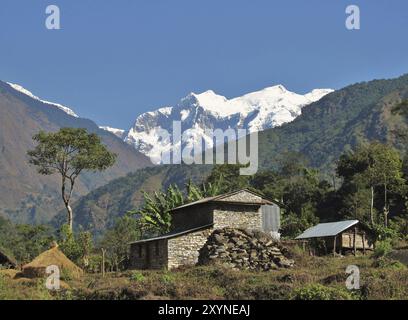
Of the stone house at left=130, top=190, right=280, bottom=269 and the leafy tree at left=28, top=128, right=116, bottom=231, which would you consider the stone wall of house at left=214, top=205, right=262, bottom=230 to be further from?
the leafy tree at left=28, top=128, right=116, bottom=231

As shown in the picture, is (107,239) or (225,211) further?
(107,239)

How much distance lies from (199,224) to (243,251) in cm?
517

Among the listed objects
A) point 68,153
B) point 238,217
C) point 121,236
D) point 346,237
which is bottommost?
point 346,237

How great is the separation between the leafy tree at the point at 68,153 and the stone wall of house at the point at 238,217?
2075 centimetres

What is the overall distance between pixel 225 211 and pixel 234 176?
54.7 meters

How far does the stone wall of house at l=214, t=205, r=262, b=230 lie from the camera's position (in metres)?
49.4

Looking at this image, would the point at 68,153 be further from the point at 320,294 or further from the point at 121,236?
the point at 320,294

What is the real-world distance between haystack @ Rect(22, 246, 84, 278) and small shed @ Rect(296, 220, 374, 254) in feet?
69.1

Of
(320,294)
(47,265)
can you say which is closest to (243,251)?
(47,265)

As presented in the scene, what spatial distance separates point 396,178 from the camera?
240 ft

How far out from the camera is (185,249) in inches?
1855
